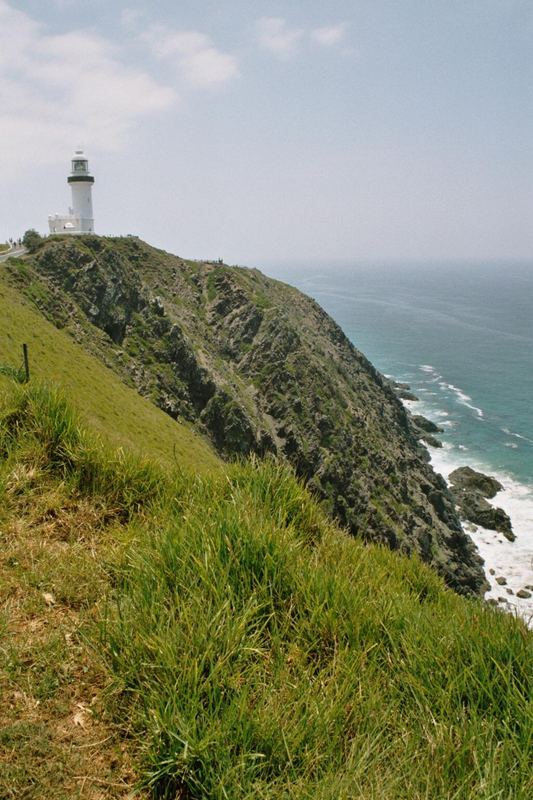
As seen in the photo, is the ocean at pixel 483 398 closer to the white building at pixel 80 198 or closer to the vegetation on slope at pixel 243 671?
the vegetation on slope at pixel 243 671

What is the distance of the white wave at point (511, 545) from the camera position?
54.4m

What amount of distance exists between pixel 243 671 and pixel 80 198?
95.1 m

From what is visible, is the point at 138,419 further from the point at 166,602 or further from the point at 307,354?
the point at 166,602

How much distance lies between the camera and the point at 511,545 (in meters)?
62.9

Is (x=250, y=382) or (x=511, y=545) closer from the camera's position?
(x=511, y=545)

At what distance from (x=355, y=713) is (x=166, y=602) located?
1549 mm

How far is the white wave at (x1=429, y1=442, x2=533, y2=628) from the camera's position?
54406mm

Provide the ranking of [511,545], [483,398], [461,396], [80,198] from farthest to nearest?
1. [461,396]
2. [483,398]
3. [80,198]
4. [511,545]

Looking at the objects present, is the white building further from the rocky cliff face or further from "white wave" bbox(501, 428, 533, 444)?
"white wave" bbox(501, 428, 533, 444)

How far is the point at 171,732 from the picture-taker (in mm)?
2863

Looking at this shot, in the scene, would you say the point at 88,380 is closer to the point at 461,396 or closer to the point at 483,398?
the point at 461,396

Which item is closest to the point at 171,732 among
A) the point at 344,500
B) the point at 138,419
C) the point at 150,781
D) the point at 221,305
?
the point at 150,781

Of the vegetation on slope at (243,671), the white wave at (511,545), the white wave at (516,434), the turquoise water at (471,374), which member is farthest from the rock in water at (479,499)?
the vegetation on slope at (243,671)

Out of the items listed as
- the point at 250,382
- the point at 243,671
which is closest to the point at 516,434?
the point at 250,382
